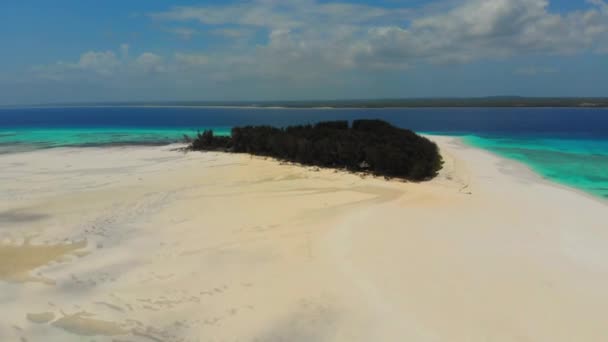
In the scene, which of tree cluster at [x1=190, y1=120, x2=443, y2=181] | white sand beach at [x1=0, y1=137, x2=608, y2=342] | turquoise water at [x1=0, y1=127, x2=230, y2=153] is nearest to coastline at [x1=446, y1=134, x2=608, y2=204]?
white sand beach at [x1=0, y1=137, x2=608, y2=342]

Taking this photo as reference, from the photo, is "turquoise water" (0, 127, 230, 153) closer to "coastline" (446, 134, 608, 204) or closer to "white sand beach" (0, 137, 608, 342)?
"white sand beach" (0, 137, 608, 342)

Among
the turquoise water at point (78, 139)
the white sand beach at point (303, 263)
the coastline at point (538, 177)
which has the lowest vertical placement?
the white sand beach at point (303, 263)

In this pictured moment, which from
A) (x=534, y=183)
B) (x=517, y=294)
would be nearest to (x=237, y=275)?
(x=517, y=294)

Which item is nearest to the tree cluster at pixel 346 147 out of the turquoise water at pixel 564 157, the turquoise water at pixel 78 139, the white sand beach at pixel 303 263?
the white sand beach at pixel 303 263

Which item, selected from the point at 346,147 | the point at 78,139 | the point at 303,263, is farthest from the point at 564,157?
the point at 78,139

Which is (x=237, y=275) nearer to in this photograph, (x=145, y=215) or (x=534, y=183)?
(x=145, y=215)

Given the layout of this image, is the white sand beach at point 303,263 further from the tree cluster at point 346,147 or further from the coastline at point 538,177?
the tree cluster at point 346,147
